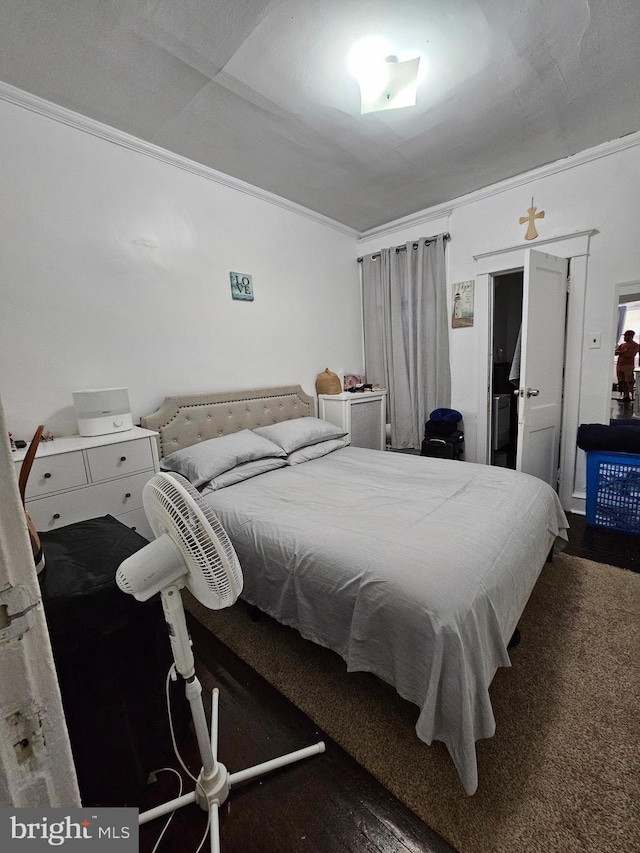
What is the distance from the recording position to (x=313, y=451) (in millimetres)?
2867

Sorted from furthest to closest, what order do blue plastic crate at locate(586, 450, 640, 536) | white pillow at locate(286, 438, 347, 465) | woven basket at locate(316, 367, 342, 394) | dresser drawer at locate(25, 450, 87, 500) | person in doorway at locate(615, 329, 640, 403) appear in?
woven basket at locate(316, 367, 342, 394), person in doorway at locate(615, 329, 640, 403), white pillow at locate(286, 438, 347, 465), blue plastic crate at locate(586, 450, 640, 536), dresser drawer at locate(25, 450, 87, 500)

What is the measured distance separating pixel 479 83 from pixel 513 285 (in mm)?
3008

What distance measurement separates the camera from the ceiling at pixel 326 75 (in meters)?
1.52

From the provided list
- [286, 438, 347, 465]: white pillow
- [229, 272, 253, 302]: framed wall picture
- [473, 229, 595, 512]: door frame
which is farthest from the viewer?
[229, 272, 253, 302]: framed wall picture

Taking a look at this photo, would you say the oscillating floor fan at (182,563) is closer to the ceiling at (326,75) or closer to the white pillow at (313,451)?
the white pillow at (313,451)

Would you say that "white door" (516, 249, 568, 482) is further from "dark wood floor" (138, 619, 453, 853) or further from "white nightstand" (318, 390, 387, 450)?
"dark wood floor" (138, 619, 453, 853)

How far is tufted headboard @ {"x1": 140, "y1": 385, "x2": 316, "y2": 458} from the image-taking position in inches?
99.1

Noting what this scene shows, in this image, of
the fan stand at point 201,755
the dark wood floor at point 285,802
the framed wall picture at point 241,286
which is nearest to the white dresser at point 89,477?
the dark wood floor at point 285,802

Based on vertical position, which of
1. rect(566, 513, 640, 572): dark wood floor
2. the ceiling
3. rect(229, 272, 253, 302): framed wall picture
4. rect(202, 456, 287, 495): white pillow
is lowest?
rect(566, 513, 640, 572): dark wood floor

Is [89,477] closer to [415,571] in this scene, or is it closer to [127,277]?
[127,277]

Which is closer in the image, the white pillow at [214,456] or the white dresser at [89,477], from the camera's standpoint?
the white dresser at [89,477]

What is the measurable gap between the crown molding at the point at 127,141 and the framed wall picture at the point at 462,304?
169 centimetres

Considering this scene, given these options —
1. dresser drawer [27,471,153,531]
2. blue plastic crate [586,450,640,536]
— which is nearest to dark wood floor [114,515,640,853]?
dresser drawer [27,471,153,531]

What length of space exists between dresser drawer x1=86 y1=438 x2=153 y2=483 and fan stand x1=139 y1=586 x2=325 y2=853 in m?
1.26
